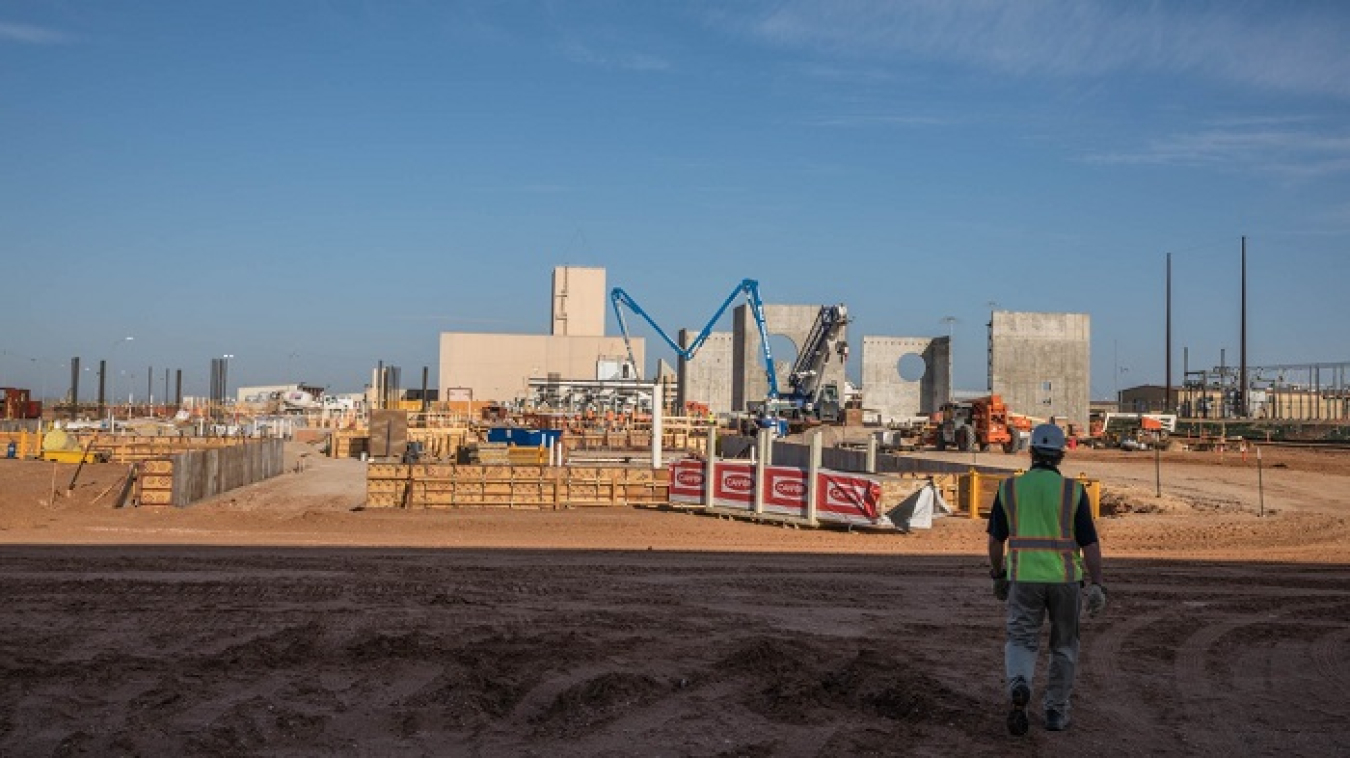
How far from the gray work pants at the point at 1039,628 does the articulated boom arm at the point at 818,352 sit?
151 ft

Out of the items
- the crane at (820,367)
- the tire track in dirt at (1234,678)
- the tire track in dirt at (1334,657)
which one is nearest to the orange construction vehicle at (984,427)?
the crane at (820,367)

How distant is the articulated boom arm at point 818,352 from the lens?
53188mm

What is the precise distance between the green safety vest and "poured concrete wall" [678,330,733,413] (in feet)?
190

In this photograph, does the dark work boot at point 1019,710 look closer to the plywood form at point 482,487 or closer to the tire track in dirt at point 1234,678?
the tire track in dirt at point 1234,678

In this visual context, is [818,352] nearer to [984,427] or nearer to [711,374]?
[984,427]

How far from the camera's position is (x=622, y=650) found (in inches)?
404

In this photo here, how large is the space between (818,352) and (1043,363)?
14584 millimetres

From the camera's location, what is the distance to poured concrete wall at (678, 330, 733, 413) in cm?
6575

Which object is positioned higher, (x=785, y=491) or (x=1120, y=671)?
(x=785, y=491)

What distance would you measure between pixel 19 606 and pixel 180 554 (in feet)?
18.2

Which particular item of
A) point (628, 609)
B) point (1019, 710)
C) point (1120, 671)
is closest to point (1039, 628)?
point (1019, 710)

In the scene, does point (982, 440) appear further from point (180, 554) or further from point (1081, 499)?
point (1081, 499)

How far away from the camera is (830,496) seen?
23969mm

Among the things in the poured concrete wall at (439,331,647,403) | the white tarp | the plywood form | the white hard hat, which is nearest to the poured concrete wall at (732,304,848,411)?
the poured concrete wall at (439,331,647,403)
